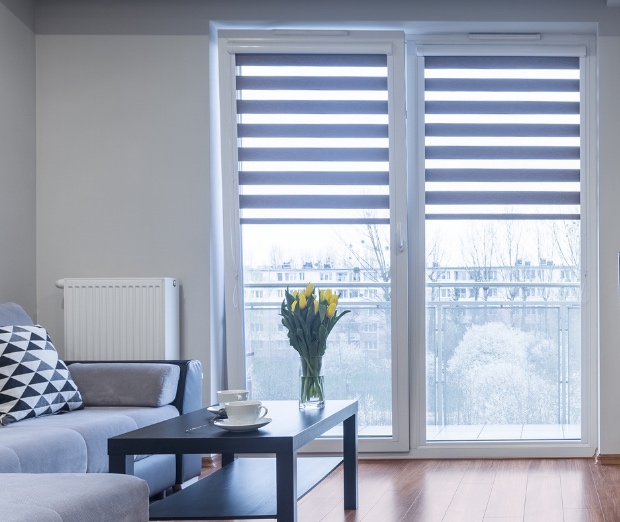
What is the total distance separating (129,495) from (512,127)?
3519 millimetres

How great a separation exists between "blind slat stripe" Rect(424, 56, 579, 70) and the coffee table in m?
2.43

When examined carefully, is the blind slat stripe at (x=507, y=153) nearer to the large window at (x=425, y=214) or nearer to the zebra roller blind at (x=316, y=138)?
the large window at (x=425, y=214)

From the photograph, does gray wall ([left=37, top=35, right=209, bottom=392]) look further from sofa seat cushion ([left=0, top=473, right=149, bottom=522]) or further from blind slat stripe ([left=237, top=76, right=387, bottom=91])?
sofa seat cushion ([left=0, top=473, right=149, bottom=522])

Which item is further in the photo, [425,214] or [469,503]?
[425,214]

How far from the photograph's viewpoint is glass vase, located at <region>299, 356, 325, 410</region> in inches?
130

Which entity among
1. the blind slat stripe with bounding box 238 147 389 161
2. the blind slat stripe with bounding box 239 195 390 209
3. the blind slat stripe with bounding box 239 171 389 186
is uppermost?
the blind slat stripe with bounding box 238 147 389 161

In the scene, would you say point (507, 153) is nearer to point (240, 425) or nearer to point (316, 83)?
point (316, 83)

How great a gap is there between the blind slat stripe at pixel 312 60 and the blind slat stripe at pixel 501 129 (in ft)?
1.66

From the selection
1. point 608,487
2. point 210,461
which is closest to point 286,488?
point 608,487

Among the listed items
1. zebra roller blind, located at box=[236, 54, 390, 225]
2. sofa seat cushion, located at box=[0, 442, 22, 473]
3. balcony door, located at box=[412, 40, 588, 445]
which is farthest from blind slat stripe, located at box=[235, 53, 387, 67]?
sofa seat cushion, located at box=[0, 442, 22, 473]

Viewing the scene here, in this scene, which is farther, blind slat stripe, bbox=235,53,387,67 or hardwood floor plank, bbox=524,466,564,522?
blind slat stripe, bbox=235,53,387,67

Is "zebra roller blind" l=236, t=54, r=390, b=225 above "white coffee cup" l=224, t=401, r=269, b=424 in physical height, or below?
above

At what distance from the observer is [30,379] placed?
11.2 ft

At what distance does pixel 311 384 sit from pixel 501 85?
237cm
